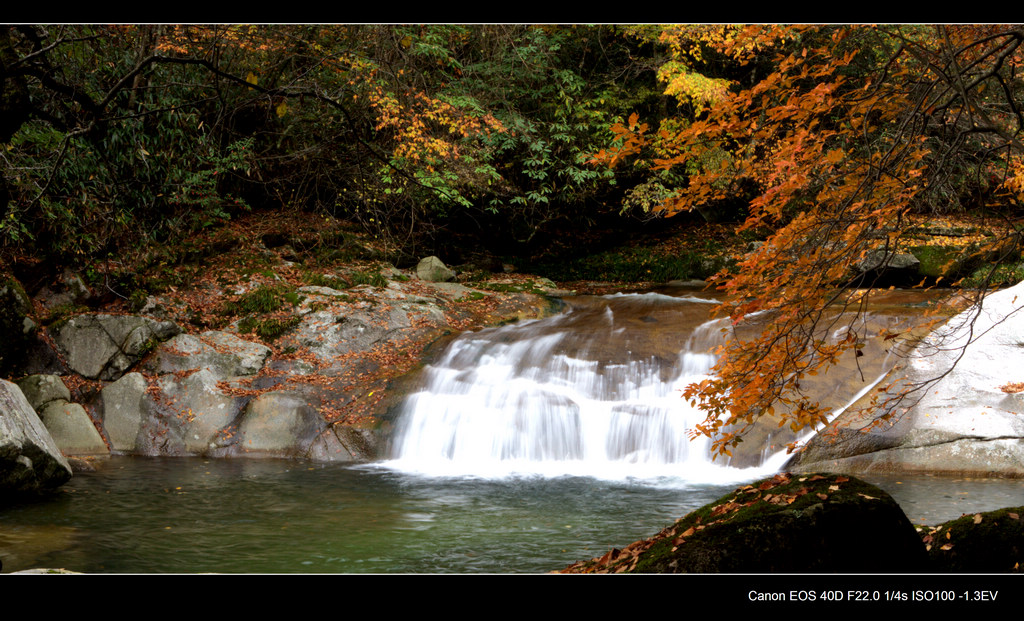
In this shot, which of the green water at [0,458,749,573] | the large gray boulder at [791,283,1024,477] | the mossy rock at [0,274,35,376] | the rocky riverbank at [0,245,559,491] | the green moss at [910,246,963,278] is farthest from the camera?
the green moss at [910,246,963,278]

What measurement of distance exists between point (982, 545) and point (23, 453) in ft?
28.0

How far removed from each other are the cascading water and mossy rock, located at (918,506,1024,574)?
14.3 feet

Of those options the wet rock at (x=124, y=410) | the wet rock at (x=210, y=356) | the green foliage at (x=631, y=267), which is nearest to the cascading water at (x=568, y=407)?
the wet rock at (x=210, y=356)

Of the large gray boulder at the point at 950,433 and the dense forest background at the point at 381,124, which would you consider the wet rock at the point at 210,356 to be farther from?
the large gray boulder at the point at 950,433

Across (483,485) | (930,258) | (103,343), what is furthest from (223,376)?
(930,258)

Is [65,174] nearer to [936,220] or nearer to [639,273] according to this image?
[639,273]

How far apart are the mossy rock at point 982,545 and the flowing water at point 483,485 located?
114 cm

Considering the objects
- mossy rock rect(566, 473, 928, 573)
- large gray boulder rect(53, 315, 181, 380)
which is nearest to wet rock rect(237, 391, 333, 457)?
large gray boulder rect(53, 315, 181, 380)

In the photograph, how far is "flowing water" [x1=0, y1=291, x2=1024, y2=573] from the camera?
6168 mm

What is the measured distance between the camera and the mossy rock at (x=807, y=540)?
3496mm

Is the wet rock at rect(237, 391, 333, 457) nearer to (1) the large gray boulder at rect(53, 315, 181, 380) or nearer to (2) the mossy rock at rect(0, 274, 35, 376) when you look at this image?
(1) the large gray boulder at rect(53, 315, 181, 380)

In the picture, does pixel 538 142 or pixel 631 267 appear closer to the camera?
pixel 538 142

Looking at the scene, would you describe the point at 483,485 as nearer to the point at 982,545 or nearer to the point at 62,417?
the point at 982,545

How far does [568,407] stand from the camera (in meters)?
9.93
